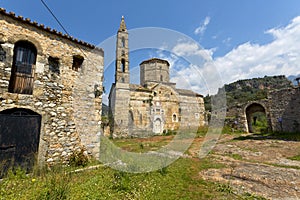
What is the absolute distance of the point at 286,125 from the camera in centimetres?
1159

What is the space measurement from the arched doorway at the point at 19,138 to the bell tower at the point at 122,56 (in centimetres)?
1556

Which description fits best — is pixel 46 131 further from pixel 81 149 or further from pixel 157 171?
pixel 157 171

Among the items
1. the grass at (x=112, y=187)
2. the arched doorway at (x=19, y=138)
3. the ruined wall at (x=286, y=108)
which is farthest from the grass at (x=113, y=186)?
the ruined wall at (x=286, y=108)

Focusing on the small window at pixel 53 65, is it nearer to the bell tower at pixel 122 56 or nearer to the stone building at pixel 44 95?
the stone building at pixel 44 95

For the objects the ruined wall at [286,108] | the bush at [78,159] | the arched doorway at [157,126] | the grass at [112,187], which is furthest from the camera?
the arched doorway at [157,126]

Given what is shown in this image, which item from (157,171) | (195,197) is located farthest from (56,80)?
(195,197)

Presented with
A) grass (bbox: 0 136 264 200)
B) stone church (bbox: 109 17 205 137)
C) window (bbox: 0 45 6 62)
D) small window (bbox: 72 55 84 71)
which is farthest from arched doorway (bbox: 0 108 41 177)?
stone church (bbox: 109 17 205 137)

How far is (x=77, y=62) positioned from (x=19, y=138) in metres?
3.31

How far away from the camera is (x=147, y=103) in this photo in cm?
2094

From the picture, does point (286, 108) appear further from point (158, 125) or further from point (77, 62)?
point (77, 62)

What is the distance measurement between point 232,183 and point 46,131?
5.72 meters

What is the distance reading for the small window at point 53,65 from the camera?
17.3ft

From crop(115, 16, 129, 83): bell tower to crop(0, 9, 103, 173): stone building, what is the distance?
14.0 m

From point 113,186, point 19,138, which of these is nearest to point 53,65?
point 19,138
